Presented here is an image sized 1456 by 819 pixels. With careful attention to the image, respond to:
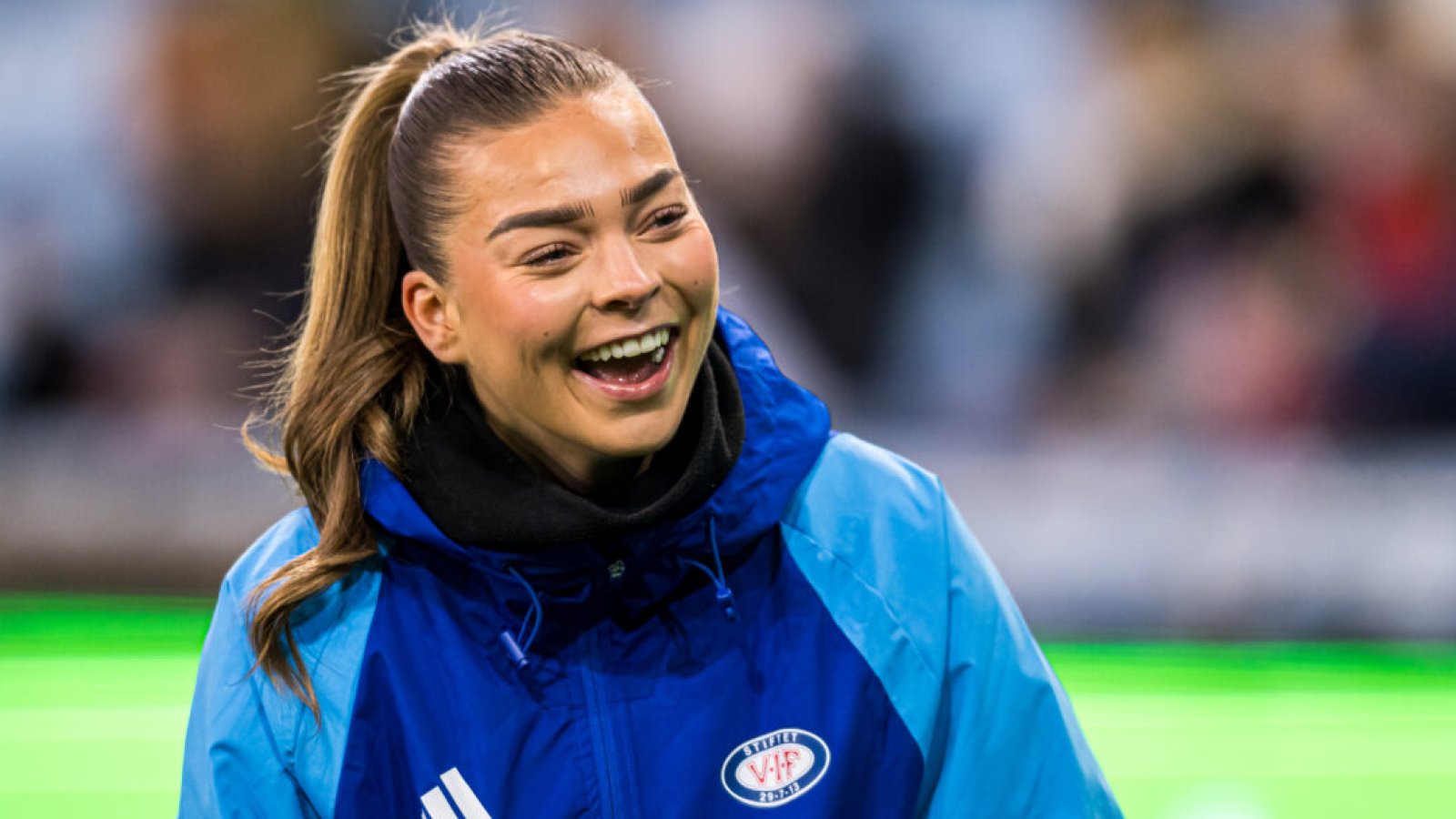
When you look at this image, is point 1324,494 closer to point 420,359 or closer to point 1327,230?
point 1327,230

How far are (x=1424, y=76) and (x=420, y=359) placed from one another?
4.26m

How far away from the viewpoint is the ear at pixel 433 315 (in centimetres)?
171

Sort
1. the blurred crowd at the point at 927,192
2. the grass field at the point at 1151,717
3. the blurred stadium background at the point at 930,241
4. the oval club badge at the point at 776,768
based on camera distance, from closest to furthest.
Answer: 1. the oval club badge at the point at 776,768
2. the grass field at the point at 1151,717
3. the blurred stadium background at the point at 930,241
4. the blurred crowd at the point at 927,192

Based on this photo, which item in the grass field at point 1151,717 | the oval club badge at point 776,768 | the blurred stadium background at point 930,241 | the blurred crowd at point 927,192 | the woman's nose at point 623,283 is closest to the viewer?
the woman's nose at point 623,283

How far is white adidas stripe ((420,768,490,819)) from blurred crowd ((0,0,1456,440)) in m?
3.38

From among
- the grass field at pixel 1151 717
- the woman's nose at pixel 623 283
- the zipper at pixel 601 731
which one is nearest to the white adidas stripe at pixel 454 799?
the zipper at pixel 601 731

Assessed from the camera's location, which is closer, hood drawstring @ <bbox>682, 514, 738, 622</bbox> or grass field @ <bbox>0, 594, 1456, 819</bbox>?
hood drawstring @ <bbox>682, 514, 738, 622</bbox>

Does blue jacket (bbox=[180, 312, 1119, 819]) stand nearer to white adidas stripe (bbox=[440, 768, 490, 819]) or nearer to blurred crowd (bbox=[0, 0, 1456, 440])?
white adidas stripe (bbox=[440, 768, 490, 819])

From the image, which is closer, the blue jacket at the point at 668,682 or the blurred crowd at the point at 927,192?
the blue jacket at the point at 668,682

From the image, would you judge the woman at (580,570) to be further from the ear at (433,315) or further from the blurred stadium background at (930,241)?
the blurred stadium background at (930,241)

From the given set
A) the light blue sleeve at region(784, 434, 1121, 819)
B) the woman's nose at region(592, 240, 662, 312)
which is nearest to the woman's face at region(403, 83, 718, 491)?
the woman's nose at region(592, 240, 662, 312)

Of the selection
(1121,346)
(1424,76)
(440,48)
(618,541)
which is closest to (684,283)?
(618,541)

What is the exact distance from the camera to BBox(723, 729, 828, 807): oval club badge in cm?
168

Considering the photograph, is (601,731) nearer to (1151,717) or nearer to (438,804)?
(438,804)
